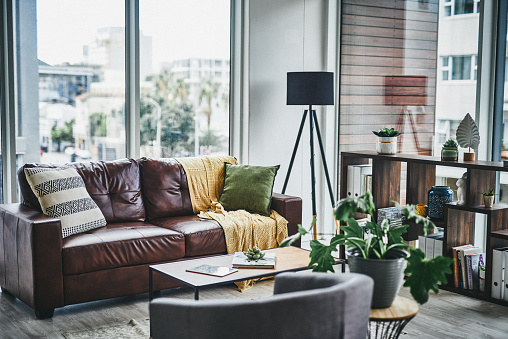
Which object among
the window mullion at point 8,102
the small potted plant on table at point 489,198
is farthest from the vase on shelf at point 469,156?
the window mullion at point 8,102

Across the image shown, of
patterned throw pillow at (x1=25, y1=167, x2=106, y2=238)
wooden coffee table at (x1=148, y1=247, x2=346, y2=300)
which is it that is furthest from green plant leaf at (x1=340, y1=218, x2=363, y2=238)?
patterned throw pillow at (x1=25, y1=167, x2=106, y2=238)

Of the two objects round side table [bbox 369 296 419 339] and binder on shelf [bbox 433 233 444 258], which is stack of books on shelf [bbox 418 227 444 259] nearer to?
binder on shelf [bbox 433 233 444 258]

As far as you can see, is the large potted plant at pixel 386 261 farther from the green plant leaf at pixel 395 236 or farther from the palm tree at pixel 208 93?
the palm tree at pixel 208 93

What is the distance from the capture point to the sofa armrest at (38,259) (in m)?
3.61

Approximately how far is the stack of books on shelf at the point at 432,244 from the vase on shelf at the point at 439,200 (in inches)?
6.0

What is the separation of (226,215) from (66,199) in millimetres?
1212

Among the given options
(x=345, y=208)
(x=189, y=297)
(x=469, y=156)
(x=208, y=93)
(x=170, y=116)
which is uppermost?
(x=208, y=93)

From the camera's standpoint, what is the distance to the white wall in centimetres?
572

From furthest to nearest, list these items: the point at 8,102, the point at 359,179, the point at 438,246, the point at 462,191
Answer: the point at 359,179
the point at 8,102
the point at 438,246
the point at 462,191

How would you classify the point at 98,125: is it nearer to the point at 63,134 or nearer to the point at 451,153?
the point at 63,134

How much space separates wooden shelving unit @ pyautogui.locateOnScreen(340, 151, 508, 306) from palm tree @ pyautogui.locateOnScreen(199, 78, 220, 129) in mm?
1397

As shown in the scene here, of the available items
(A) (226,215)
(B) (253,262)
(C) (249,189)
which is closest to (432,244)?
(C) (249,189)

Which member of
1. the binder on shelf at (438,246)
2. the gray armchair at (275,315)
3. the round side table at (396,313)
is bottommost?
the binder on shelf at (438,246)

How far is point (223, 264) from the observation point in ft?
11.6
